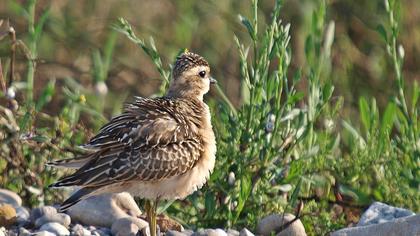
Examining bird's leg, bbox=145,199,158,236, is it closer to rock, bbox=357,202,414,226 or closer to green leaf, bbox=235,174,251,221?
green leaf, bbox=235,174,251,221

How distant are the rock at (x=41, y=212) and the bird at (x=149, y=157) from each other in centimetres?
35

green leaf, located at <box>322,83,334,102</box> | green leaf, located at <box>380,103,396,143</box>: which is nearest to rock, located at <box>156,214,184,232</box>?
green leaf, located at <box>322,83,334,102</box>

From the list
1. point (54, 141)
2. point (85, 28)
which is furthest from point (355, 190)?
point (85, 28)

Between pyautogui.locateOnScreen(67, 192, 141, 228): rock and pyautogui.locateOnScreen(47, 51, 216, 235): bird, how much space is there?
0.22m

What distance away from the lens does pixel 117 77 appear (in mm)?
11148

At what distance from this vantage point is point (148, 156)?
670cm

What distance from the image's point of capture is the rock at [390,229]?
6.52 m

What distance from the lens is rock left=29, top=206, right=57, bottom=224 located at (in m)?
6.97

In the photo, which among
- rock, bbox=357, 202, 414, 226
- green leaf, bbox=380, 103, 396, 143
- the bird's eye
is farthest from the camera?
green leaf, bbox=380, 103, 396, 143

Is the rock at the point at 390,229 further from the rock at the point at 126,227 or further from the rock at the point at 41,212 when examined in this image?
the rock at the point at 41,212

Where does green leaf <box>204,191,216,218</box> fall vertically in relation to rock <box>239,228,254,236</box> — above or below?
below

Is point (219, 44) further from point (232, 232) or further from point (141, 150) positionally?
point (141, 150)

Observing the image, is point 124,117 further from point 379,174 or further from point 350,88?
point 350,88

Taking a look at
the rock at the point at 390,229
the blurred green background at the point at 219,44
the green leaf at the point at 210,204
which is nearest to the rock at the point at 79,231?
the green leaf at the point at 210,204
